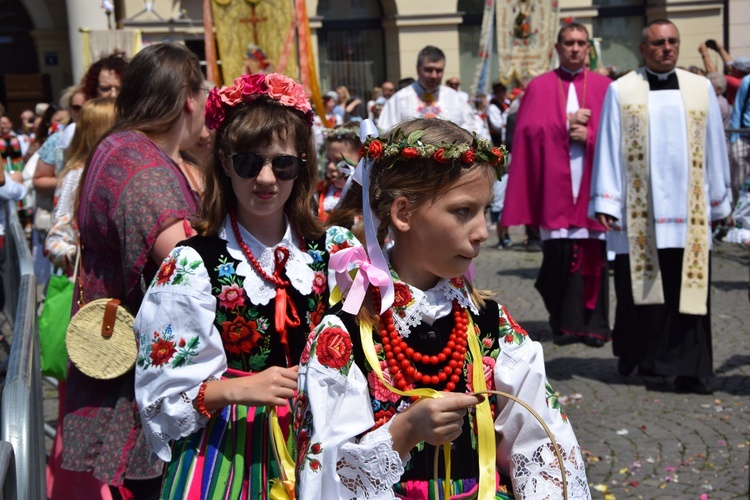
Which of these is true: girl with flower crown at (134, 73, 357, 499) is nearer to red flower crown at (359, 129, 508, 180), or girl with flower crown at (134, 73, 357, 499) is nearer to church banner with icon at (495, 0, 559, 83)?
red flower crown at (359, 129, 508, 180)

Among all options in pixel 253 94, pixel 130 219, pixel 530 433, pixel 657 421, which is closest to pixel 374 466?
pixel 530 433

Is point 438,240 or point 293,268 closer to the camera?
point 438,240

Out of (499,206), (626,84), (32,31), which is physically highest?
(32,31)

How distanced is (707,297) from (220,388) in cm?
432

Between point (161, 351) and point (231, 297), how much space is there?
9.1 inches

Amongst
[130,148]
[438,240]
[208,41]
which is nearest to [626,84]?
[130,148]

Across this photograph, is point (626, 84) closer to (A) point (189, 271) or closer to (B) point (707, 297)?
(B) point (707, 297)

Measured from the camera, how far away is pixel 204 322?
270 centimetres

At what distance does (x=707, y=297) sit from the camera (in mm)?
6266

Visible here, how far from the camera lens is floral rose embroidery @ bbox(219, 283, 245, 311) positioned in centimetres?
277

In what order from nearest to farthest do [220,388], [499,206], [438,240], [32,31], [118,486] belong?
1. [438,240]
2. [220,388]
3. [118,486]
4. [499,206]
5. [32,31]

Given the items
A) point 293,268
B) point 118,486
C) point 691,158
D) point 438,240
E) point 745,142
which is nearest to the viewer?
point 438,240

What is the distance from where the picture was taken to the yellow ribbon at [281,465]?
8.29 feet

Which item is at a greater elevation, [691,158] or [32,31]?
[32,31]
